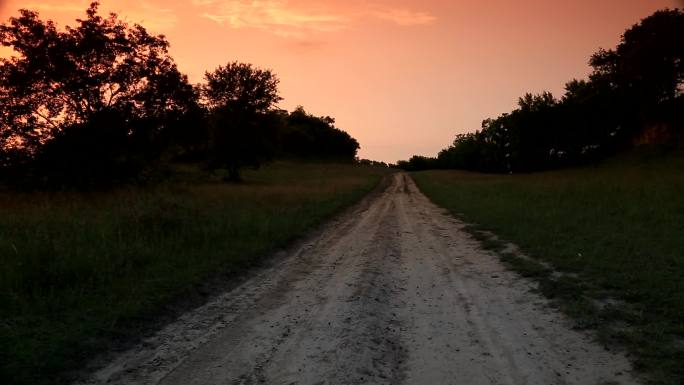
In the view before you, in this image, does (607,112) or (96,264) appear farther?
(607,112)

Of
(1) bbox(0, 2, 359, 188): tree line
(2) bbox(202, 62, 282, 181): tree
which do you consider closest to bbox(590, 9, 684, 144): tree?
(2) bbox(202, 62, 282, 181): tree

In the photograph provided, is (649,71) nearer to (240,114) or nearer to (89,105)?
(240,114)

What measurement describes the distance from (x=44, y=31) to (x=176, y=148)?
25.5 feet

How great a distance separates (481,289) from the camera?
7664mm

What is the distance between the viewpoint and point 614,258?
9.31 metres

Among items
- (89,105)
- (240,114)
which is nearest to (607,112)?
(240,114)

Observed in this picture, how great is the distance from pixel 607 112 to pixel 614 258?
5570 centimetres

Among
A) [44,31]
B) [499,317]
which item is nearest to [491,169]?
[44,31]

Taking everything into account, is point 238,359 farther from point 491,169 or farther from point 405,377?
point 491,169

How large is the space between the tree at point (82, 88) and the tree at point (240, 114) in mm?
17501

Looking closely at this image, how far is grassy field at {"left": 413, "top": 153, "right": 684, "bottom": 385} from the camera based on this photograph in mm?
5344

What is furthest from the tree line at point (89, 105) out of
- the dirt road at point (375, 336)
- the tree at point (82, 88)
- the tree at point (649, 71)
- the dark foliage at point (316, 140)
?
the dark foliage at point (316, 140)

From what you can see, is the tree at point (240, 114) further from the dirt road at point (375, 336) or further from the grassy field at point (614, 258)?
the dirt road at point (375, 336)

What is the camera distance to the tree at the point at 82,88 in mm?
18859
